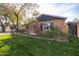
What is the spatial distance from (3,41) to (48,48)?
54cm

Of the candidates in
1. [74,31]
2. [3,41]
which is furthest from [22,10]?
[74,31]

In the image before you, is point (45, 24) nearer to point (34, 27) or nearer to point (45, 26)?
point (45, 26)

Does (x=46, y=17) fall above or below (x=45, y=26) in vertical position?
above

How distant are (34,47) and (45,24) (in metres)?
0.30

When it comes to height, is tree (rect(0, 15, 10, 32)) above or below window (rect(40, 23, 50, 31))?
above

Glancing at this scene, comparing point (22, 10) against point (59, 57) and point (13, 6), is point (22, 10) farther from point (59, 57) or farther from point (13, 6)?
point (59, 57)

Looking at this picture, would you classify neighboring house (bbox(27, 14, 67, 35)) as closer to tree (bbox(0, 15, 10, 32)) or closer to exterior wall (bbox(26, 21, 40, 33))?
exterior wall (bbox(26, 21, 40, 33))

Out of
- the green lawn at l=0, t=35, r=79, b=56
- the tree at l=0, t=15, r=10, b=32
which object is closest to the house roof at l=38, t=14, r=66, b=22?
the green lawn at l=0, t=35, r=79, b=56

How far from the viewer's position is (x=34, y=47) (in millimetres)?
3250

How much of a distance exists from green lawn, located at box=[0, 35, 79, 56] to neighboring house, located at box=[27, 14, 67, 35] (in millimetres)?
119

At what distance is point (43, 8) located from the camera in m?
3.26

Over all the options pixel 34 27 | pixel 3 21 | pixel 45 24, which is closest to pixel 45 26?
pixel 45 24

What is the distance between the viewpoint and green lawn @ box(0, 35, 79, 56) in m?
3.24

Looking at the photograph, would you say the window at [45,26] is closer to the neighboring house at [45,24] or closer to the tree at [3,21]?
the neighboring house at [45,24]
